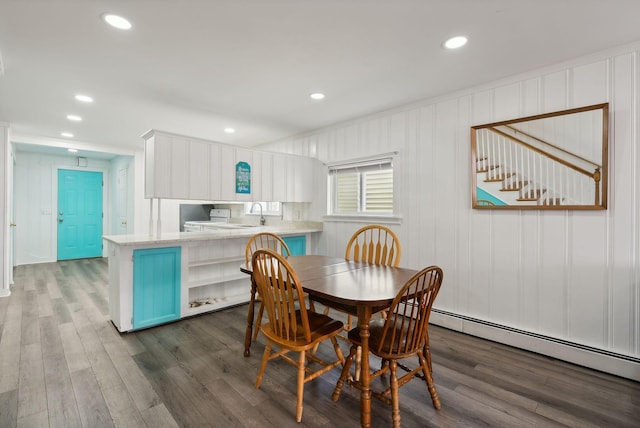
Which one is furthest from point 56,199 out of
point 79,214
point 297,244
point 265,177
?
point 297,244

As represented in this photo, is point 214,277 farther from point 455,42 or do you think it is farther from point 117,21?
point 455,42

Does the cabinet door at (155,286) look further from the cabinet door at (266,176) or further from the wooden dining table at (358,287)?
the cabinet door at (266,176)

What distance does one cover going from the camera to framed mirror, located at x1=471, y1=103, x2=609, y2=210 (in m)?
2.23

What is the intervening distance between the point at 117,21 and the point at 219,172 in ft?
6.11

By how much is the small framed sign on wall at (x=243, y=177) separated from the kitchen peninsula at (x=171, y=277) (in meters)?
0.63

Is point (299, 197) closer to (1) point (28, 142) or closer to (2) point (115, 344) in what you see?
(2) point (115, 344)

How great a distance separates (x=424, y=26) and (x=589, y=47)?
128 cm

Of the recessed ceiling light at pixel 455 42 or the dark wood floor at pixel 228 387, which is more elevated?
the recessed ceiling light at pixel 455 42

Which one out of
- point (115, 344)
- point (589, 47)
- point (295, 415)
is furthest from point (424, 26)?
point (115, 344)

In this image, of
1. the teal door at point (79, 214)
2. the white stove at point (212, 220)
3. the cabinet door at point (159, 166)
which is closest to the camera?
the cabinet door at point (159, 166)

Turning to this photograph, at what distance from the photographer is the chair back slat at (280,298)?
166 cm

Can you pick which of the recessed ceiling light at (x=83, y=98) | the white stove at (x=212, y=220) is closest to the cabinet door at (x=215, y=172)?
the recessed ceiling light at (x=83, y=98)

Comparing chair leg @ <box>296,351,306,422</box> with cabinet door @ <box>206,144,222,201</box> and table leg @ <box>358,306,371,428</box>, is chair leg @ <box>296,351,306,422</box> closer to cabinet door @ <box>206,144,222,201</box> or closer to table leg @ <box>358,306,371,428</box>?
table leg @ <box>358,306,371,428</box>

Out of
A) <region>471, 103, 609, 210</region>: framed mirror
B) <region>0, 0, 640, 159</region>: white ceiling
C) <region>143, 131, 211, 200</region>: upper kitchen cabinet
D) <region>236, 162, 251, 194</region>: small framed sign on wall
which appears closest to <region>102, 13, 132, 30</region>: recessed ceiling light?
<region>0, 0, 640, 159</region>: white ceiling
